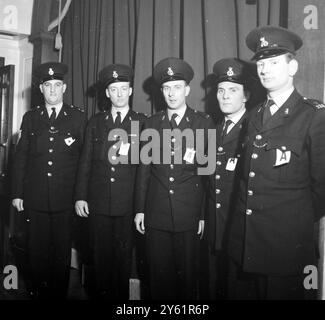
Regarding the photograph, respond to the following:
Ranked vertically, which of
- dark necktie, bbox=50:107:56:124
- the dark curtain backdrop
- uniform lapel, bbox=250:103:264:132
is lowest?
uniform lapel, bbox=250:103:264:132

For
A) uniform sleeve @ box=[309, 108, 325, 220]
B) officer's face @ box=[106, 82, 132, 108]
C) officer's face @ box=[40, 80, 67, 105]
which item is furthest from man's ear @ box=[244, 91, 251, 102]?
officer's face @ box=[40, 80, 67, 105]

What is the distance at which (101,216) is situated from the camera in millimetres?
2451

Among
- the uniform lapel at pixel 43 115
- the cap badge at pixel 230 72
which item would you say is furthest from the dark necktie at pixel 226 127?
the uniform lapel at pixel 43 115

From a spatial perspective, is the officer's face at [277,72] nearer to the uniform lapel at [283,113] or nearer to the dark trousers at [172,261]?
the uniform lapel at [283,113]

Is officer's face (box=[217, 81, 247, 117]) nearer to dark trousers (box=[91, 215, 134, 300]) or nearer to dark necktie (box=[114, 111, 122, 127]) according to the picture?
dark necktie (box=[114, 111, 122, 127])

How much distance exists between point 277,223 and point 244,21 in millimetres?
1256

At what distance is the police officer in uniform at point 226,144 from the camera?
6.67 feet

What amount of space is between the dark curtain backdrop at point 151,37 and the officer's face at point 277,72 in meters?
0.57

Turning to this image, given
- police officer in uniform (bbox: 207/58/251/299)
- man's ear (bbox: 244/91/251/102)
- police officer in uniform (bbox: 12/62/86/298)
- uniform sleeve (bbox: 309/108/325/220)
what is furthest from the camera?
police officer in uniform (bbox: 12/62/86/298)

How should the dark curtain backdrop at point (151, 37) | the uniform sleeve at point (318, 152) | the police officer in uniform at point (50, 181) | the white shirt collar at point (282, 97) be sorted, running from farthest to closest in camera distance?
the police officer in uniform at point (50, 181), the dark curtain backdrop at point (151, 37), the white shirt collar at point (282, 97), the uniform sleeve at point (318, 152)

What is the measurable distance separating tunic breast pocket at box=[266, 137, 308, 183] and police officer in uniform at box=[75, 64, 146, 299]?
981 mm

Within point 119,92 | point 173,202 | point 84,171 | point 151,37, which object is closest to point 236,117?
point 173,202

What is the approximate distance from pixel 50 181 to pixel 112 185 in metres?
0.46

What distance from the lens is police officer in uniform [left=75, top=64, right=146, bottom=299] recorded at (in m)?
2.42
